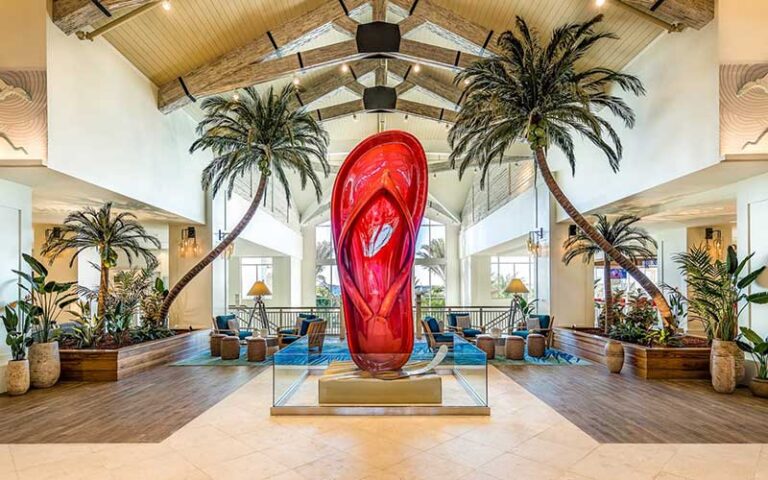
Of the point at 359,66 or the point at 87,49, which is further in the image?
the point at 359,66

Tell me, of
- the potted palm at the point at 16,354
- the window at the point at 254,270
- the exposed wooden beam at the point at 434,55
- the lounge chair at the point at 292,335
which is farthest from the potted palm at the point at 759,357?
the window at the point at 254,270

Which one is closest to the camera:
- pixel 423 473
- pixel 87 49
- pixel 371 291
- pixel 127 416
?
pixel 423 473

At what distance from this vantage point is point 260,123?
381 inches

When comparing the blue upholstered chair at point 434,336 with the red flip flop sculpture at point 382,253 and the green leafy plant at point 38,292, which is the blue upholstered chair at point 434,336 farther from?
the green leafy plant at point 38,292

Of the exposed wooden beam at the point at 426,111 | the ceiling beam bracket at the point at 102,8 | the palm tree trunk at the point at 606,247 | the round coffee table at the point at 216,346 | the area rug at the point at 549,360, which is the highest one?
the exposed wooden beam at the point at 426,111

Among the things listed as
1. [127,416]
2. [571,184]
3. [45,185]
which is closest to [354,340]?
[127,416]

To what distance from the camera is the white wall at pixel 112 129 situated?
6.42 metres

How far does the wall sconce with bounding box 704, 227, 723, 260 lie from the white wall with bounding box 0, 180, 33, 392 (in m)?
15.5

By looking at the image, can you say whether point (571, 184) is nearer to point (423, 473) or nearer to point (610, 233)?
point (610, 233)

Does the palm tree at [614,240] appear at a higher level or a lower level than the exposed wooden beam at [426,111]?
lower

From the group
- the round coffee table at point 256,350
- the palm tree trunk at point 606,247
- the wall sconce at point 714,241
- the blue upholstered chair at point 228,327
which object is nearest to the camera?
the palm tree trunk at point 606,247

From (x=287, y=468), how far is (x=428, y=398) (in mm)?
2095

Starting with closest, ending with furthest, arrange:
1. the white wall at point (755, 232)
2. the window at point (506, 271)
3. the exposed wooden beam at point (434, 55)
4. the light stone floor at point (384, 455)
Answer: the light stone floor at point (384, 455) → the white wall at point (755, 232) → the exposed wooden beam at point (434, 55) → the window at point (506, 271)

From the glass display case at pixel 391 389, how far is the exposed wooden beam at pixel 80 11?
540 cm
